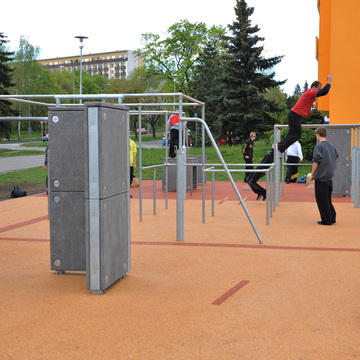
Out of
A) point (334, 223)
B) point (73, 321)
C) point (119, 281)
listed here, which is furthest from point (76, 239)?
point (334, 223)

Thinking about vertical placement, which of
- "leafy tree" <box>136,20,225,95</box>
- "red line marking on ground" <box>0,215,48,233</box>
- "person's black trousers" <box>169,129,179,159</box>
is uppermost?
"leafy tree" <box>136,20,225,95</box>

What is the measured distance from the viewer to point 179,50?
2336 inches

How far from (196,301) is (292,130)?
5701 millimetres

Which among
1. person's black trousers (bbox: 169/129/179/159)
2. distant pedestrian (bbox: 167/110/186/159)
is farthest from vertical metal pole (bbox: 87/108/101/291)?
person's black trousers (bbox: 169/129/179/159)

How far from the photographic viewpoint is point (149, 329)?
162 inches

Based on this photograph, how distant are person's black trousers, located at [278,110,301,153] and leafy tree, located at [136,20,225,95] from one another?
48699 millimetres

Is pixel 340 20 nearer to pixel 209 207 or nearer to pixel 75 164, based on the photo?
pixel 209 207

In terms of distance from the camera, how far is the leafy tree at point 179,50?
193 feet

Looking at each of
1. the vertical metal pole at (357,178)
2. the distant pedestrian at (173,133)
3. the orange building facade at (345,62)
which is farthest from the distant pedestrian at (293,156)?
the vertical metal pole at (357,178)

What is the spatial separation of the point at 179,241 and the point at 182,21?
177ft

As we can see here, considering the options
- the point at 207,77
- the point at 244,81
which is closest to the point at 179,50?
the point at 207,77

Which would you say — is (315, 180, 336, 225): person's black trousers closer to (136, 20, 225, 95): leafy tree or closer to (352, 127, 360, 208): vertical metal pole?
(352, 127, 360, 208): vertical metal pole

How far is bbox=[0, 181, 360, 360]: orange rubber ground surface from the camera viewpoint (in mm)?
3770

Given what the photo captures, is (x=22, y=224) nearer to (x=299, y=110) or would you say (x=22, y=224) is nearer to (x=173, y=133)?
(x=299, y=110)
